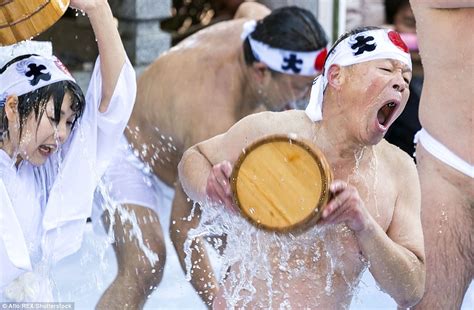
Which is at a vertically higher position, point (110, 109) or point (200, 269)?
point (110, 109)

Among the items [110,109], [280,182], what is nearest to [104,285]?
[110,109]

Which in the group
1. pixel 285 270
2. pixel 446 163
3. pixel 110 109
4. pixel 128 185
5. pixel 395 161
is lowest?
pixel 128 185

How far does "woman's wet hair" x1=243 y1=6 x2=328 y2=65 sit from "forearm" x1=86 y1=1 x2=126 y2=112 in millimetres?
1102

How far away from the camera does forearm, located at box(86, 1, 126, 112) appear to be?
3.95 metres

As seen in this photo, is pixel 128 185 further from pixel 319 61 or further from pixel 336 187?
pixel 336 187

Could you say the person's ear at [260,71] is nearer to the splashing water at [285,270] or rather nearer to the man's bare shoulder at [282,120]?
the man's bare shoulder at [282,120]

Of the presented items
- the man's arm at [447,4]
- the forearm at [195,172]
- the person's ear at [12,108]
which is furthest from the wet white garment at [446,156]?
the person's ear at [12,108]

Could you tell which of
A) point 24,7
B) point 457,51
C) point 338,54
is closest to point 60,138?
point 24,7

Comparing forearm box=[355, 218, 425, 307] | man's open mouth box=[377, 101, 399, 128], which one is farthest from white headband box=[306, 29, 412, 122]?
forearm box=[355, 218, 425, 307]

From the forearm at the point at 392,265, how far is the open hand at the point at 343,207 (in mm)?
104

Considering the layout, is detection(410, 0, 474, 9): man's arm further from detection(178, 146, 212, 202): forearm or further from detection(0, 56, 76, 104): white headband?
detection(0, 56, 76, 104): white headband

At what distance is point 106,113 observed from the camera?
4043 millimetres

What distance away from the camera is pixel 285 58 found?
5016mm

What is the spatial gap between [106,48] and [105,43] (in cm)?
2
